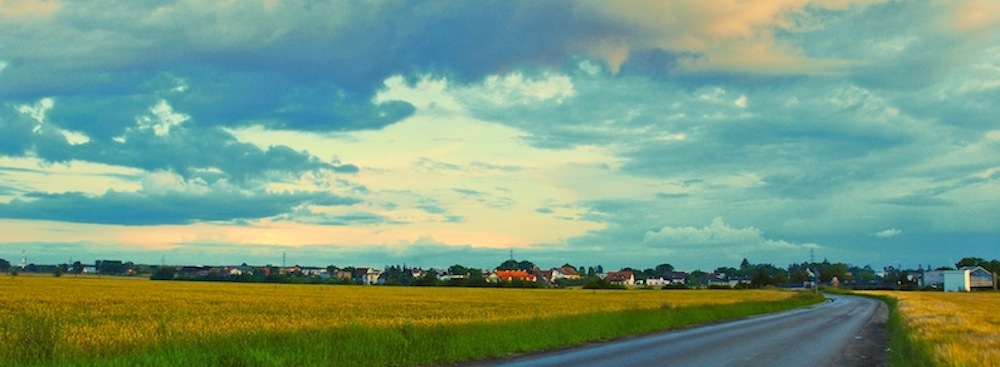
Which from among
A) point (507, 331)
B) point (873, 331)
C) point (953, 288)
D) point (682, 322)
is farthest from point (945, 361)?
point (953, 288)

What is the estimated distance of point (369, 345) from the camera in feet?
64.0

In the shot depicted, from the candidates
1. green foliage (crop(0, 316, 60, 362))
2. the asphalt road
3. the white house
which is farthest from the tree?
green foliage (crop(0, 316, 60, 362))

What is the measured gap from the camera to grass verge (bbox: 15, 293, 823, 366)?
16.0 metres

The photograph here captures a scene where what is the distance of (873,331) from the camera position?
36.1 metres

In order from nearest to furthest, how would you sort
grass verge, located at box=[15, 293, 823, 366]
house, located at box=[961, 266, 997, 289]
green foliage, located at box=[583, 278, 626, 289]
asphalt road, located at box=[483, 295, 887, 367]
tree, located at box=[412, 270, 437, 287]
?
grass verge, located at box=[15, 293, 823, 366]
asphalt road, located at box=[483, 295, 887, 367]
green foliage, located at box=[583, 278, 626, 289]
tree, located at box=[412, 270, 437, 287]
house, located at box=[961, 266, 997, 289]

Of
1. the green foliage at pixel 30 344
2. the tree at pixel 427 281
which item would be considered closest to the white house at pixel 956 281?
the tree at pixel 427 281

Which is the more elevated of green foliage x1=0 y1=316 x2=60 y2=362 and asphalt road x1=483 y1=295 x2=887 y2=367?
green foliage x1=0 y1=316 x2=60 y2=362

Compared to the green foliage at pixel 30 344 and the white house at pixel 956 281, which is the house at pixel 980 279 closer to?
the white house at pixel 956 281

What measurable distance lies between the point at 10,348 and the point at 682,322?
102ft

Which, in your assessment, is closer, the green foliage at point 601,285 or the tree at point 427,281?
the green foliage at point 601,285

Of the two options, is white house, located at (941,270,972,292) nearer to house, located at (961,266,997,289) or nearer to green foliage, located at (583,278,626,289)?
house, located at (961,266,997,289)

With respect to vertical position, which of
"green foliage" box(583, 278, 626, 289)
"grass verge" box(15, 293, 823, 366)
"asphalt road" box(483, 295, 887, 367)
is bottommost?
"green foliage" box(583, 278, 626, 289)

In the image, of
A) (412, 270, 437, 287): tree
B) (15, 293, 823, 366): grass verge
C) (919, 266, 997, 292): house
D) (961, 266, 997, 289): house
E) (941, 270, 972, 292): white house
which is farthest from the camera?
(961, 266, 997, 289): house

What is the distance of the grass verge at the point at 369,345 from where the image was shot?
1597 centimetres
